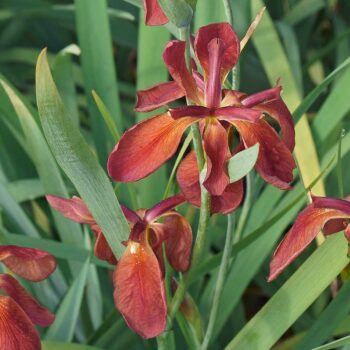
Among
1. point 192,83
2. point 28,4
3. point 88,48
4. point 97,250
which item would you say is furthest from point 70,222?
point 28,4

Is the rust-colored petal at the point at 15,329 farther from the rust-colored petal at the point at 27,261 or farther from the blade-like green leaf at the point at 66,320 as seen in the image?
the blade-like green leaf at the point at 66,320

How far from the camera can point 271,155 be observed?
0.54 meters

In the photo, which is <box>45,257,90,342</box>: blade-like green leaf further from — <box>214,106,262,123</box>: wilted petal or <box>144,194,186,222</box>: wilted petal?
<box>214,106,262,123</box>: wilted petal

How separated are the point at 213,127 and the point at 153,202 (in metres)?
0.44

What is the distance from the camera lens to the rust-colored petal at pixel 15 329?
0.56 metres

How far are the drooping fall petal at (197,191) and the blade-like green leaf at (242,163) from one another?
0.10 feet

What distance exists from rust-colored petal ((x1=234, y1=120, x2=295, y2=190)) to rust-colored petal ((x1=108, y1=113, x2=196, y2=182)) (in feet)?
0.14

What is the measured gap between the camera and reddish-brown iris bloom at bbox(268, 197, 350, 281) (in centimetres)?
55

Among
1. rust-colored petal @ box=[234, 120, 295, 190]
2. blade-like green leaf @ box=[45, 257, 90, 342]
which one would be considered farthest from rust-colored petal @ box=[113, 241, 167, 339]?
blade-like green leaf @ box=[45, 257, 90, 342]

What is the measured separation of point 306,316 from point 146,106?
1.99 feet

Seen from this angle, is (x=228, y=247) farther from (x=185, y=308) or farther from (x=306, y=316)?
(x=306, y=316)

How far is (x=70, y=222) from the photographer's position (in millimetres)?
964

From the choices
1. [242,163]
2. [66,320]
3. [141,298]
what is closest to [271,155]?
[242,163]

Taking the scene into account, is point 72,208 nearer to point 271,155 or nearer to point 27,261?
point 27,261
